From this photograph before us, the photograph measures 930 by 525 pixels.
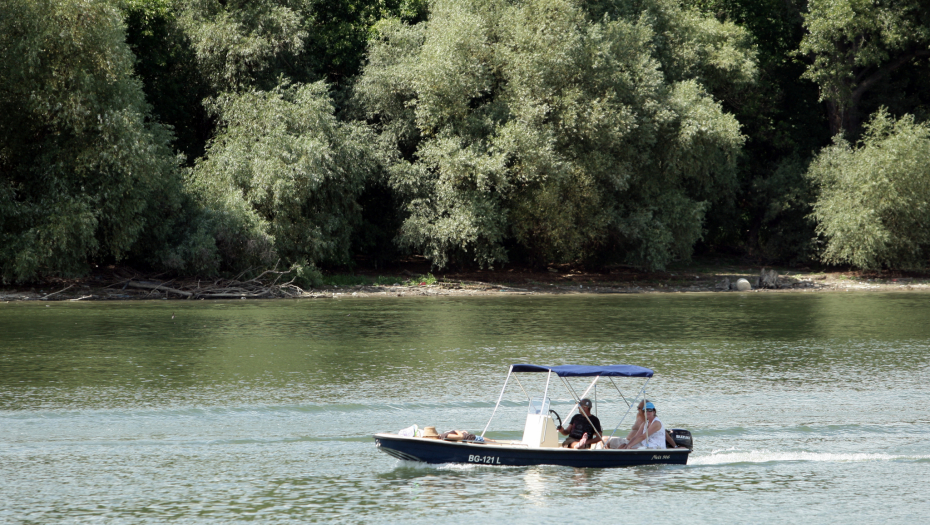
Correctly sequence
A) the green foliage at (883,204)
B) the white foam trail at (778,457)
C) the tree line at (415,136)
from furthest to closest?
the green foliage at (883,204)
the tree line at (415,136)
the white foam trail at (778,457)

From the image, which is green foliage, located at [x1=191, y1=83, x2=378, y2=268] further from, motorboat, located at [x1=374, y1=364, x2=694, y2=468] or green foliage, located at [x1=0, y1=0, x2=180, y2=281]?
motorboat, located at [x1=374, y1=364, x2=694, y2=468]

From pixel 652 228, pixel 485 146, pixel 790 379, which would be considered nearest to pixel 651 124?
pixel 652 228

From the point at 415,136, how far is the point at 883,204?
32.7 metres

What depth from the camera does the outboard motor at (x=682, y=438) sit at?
19.4 meters

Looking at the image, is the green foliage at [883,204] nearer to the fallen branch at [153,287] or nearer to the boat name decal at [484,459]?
the fallen branch at [153,287]

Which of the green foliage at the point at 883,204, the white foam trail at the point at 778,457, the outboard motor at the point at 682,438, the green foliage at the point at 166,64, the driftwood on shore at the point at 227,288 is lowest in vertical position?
the white foam trail at the point at 778,457

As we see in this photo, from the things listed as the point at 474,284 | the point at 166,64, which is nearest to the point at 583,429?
the point at 474,284

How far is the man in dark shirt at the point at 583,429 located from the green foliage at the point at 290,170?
34422mm

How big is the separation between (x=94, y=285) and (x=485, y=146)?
25478 mm

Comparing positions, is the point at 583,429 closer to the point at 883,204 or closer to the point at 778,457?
the point at 778,457

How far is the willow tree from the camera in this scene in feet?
182

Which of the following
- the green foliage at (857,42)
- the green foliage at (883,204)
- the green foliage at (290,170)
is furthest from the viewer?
the green foliage at (857,42)

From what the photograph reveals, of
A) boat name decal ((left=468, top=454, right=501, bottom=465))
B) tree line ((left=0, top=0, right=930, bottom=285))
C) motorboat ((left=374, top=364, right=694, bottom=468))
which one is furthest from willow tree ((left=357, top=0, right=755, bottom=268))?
boat name decal ((left=468, top=454, right=501, bottom=465))

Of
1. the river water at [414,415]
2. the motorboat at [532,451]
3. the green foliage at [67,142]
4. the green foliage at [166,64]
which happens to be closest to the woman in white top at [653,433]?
the motorboat at [532,451]
